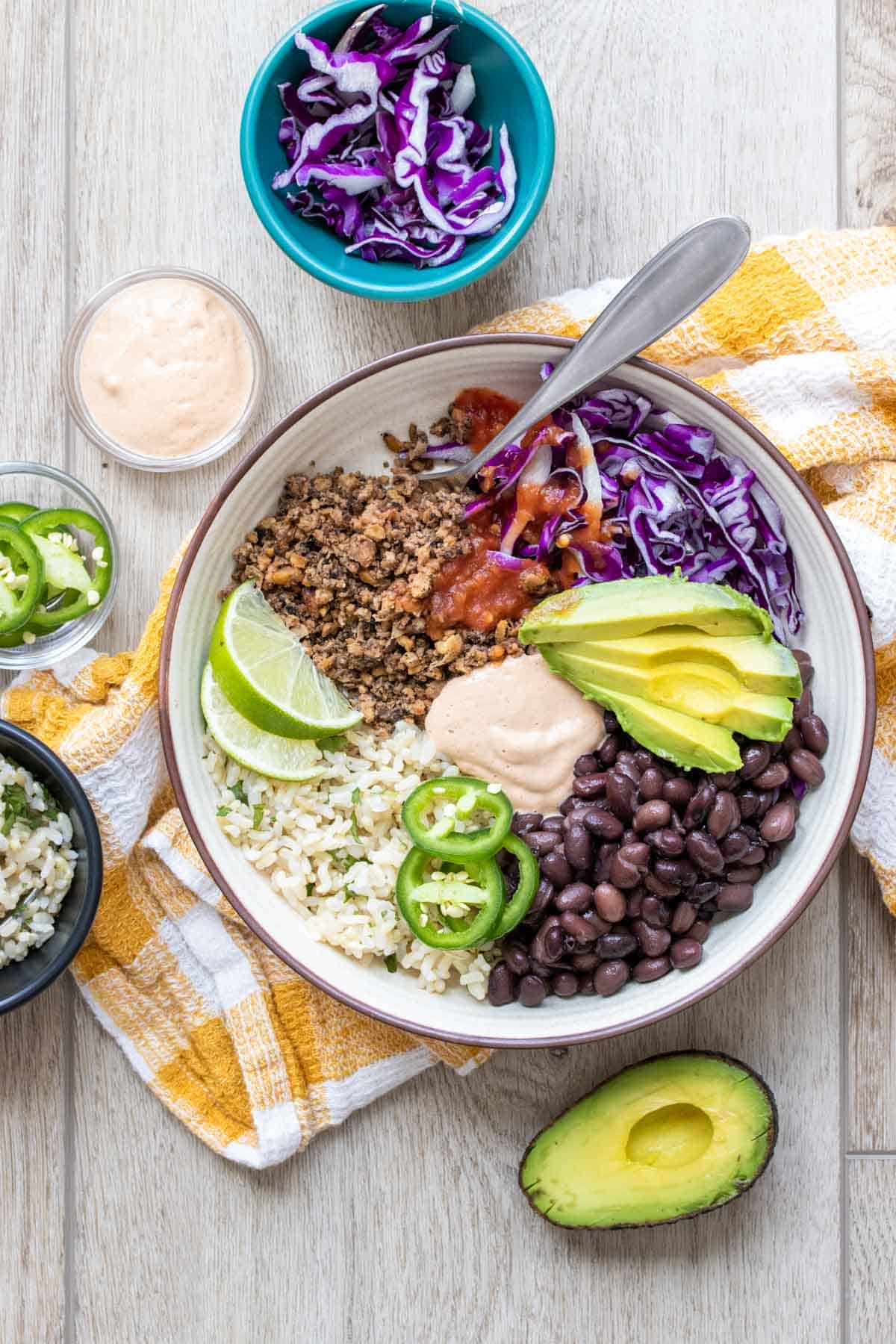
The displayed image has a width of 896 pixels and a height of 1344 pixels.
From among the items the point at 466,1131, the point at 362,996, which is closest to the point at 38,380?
the point at 362,996

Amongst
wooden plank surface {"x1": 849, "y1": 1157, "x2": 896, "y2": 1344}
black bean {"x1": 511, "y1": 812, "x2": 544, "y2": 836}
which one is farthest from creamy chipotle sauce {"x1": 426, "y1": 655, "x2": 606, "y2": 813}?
wooden plank surface {"x1": 849, "y1": 1157, "x2": 896, "y2": 1344}

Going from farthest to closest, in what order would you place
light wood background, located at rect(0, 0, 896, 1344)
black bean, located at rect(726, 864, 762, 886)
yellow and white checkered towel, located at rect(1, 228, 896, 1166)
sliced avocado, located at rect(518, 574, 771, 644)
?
light wood background, located at rect(0, 0, 896, 1344) → yellow and white checkered towel, located at rect(1, 228, 896, 1166) → black bean, located at rect(726, 864, 762, 886) → sliced avocado, located at rect(518, 574, 771, 644)

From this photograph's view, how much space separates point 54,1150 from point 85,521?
4.66 feet

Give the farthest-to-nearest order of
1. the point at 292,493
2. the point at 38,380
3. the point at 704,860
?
the point at 38,380 < the point at 292,493 < the point at 704,860

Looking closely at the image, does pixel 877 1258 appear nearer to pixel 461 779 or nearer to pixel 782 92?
pixel 461 779

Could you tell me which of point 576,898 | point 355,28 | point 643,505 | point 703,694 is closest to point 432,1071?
point 576,898

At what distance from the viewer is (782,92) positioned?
2.68m

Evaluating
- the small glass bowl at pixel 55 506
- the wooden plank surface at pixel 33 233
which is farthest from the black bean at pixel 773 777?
the wooden plank surface at pixel 33 233

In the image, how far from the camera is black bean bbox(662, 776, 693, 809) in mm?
2322

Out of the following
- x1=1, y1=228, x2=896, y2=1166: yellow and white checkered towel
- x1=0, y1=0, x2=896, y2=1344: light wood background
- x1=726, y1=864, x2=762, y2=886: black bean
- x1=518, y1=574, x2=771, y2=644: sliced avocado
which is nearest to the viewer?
x1=518, y1=574, x2=771, y2=644: sliced avocado

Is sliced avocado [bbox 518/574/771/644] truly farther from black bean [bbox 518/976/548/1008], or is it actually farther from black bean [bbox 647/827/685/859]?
black bean [bbox 518/976/548/1008]

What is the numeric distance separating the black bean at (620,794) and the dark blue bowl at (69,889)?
3.38 ft

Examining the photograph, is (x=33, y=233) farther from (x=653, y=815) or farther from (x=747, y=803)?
(x=747, y=803)

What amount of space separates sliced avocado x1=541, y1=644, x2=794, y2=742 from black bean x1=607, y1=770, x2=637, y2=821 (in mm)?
164
